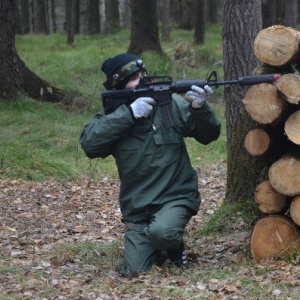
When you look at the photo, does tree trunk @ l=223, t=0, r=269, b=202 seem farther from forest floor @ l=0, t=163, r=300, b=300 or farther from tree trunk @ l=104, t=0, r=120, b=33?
tree trunk @ l=104, t=0, r=120, b=33

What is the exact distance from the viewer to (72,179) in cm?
919

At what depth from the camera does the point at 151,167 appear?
216 inches

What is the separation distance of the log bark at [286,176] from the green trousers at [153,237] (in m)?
0.77

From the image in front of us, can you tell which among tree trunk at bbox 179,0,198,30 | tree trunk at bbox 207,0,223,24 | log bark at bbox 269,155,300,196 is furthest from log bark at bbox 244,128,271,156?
tree trunk at bbox 207,0,223,24

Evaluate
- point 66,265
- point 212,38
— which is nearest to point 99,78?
point 212,38

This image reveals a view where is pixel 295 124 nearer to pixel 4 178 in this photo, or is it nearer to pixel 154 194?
pixel 154 194

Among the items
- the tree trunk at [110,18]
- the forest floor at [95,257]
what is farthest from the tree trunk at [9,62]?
the tree trunk at [110,18]

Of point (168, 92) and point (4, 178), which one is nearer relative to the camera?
point (168, 92)

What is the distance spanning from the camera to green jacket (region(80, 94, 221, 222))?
5.45 metres

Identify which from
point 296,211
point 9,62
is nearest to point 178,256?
point 296,211

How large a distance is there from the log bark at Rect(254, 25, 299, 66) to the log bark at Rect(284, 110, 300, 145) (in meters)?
0.44

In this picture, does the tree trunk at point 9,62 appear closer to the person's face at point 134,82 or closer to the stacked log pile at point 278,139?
the person's face at point 134,82

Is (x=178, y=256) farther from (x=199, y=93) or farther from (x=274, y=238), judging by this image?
(x=199, y=93)

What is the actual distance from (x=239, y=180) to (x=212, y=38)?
17814mm
